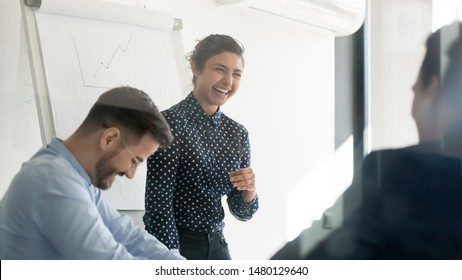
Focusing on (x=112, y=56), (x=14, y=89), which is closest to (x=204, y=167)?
(x=112, y=56)

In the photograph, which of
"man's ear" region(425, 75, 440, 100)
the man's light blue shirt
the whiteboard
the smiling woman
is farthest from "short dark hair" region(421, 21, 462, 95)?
the man's light blue shirt

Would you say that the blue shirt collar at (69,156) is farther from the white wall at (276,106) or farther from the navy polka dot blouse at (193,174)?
the white wall at (276,106)

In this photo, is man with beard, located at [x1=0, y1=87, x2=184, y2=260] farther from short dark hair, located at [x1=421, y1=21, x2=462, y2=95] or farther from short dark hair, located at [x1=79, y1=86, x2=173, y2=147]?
short dark hair, located at [x1=421, y1=21, x2=462, y2=95]

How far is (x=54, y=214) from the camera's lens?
1104 millimetres

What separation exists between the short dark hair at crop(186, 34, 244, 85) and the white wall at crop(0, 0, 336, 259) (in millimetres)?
13

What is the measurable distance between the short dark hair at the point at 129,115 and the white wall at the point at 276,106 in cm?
15

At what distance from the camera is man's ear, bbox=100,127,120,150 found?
1.17 meters

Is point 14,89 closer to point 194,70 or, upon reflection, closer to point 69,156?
point 69,156

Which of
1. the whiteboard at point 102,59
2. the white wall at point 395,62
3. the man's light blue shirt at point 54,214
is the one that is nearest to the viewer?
the man's light blue shirt at point 54,214

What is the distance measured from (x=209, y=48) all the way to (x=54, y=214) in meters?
0.46

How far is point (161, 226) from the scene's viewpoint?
1.24 meters

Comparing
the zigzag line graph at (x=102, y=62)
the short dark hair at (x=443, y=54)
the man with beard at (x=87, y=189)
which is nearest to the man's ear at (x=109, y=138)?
the man with beard at (x=87, y=189)

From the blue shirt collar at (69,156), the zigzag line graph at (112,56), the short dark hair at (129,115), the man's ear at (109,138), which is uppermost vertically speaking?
the zigzag line graph at (112,56)

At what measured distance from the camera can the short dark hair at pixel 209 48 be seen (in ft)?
4.21
